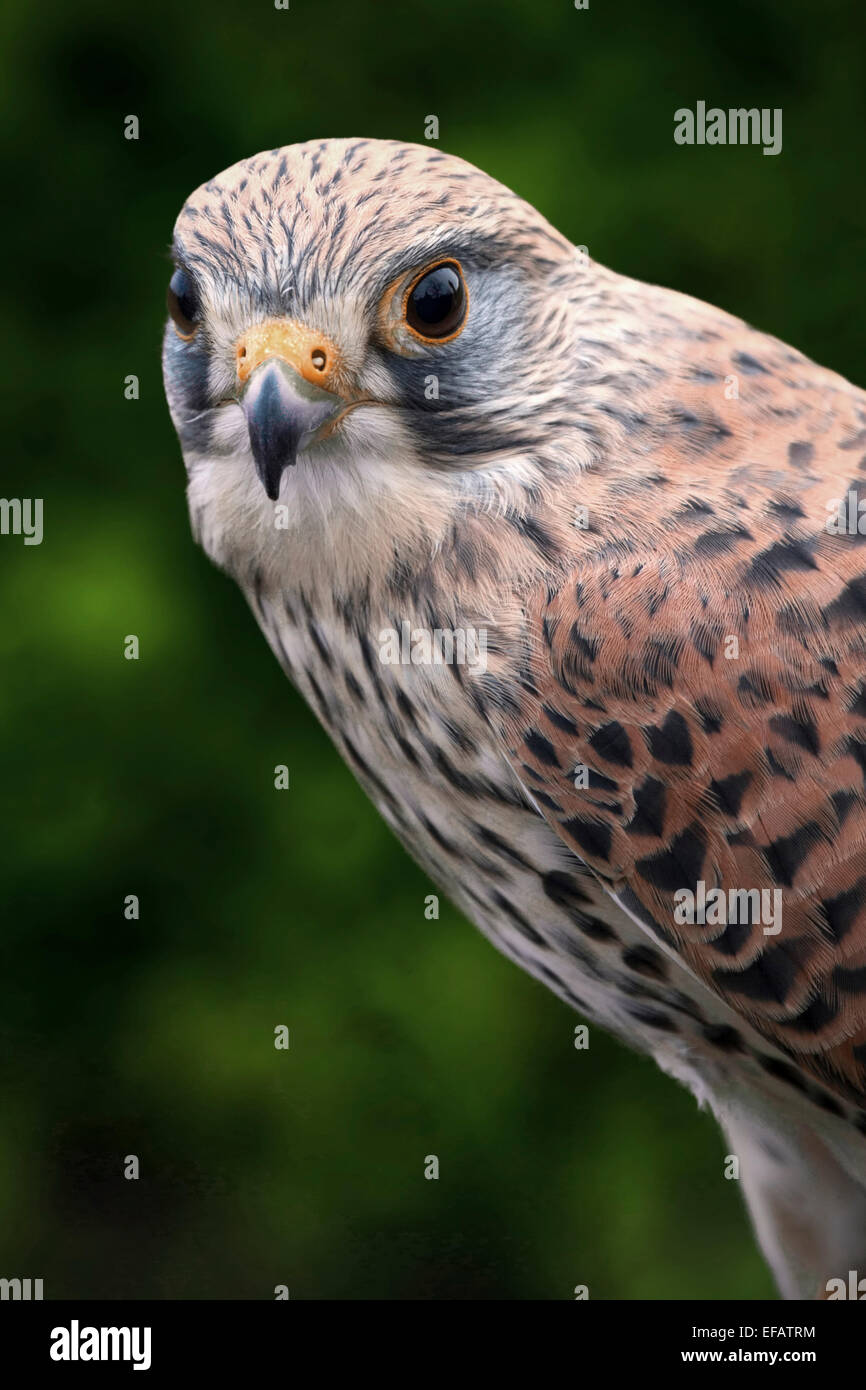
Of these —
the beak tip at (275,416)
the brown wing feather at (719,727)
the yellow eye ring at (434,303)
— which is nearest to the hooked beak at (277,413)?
the beak tip at (275,416)

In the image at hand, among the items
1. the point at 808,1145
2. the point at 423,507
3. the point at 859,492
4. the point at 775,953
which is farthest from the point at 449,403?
the point at 808,1145

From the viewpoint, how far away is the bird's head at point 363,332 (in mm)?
1897

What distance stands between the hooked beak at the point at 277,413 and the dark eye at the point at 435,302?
17 cm

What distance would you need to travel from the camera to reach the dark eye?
1951 millimetres

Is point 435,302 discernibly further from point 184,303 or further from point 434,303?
point 184,303

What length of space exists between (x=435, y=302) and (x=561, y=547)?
0.37m

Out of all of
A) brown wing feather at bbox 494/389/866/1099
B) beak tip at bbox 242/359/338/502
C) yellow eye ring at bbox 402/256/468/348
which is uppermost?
yellow eye ring at bbox 402/256/468/348

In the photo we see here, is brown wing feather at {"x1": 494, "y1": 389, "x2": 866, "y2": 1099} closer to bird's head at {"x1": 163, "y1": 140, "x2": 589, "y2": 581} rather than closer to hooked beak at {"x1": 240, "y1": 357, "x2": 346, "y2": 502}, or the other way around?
bird's head at {"x1": 163, "y1": 140, "x2": 589, "y2": 581}

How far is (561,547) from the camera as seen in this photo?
201cm

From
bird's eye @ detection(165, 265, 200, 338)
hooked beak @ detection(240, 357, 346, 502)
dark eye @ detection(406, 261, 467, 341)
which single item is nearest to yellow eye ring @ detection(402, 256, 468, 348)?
dark eye @ detection(406, 261, 467, 341)

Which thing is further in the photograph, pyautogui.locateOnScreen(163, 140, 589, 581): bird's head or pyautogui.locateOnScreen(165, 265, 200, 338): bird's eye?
pyautogui.locateOnScreen(165, 265, 200, 338): bird's eye

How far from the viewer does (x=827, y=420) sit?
2193 mm

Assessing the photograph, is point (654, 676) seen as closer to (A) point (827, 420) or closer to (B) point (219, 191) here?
(A) point (827, 420)

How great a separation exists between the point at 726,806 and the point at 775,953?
223mm
